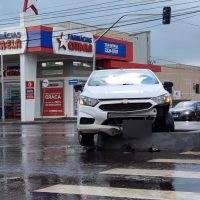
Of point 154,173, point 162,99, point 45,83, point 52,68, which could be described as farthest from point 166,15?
point 154,173

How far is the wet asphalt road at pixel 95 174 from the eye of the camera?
6.79 meters

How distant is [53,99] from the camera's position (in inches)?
1544

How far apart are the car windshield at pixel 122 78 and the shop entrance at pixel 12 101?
95.9 ft

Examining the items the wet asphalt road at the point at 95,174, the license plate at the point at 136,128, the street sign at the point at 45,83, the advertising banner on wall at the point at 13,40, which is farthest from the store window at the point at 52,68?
the license plate at the point at 136,128

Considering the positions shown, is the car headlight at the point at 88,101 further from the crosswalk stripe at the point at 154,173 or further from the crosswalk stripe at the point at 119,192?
the crosswalk stripe at the point at 119,192

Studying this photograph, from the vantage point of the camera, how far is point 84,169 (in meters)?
8.90

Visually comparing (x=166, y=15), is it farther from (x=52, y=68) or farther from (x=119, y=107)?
(x=119, y=107)

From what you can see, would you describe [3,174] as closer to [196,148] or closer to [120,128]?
[120,128]

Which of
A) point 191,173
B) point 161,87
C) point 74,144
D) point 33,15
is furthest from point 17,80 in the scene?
point 191,173

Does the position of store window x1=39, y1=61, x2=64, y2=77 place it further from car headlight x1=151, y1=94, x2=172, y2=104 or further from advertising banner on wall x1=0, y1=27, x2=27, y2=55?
car headlight x1=151, y1=94, x2=172, y2=104

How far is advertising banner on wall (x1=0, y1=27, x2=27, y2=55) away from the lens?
1387 inches

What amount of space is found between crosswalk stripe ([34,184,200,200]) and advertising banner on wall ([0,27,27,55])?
28618 mm

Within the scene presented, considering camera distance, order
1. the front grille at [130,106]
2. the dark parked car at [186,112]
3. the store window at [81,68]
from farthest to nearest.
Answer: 1. the store window at [81,68]
2. the dark parked car at [186,112]
3. the front grille at [130,106]

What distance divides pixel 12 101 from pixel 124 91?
31.5 metres
